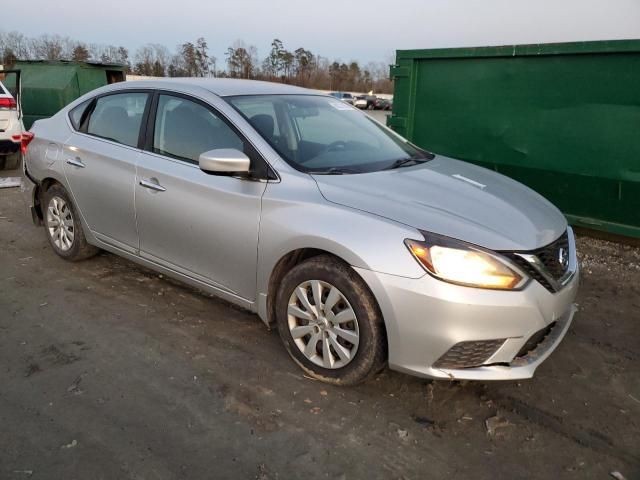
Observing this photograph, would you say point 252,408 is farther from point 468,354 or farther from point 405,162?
point 405,162

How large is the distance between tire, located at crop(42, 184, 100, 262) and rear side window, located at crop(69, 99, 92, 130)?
54 cm

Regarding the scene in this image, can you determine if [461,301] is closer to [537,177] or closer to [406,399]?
[406,399]

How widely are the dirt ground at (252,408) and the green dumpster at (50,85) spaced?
885cm

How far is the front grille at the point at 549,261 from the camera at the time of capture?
2.53 metres

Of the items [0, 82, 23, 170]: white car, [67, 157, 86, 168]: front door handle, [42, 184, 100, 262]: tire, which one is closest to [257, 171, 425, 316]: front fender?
[67, 157, 86, 168]: front door handle

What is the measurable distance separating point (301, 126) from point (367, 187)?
37.0 inches

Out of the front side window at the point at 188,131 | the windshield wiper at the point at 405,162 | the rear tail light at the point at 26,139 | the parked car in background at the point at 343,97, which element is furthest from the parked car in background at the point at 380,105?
the front side window at the point at 188,131

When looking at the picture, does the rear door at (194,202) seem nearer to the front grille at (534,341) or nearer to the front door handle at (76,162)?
the front door handle at (76,162)

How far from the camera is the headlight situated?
8.03 ft

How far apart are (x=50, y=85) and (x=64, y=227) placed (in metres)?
8.27

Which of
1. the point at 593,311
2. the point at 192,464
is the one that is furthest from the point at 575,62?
the point at 192,464

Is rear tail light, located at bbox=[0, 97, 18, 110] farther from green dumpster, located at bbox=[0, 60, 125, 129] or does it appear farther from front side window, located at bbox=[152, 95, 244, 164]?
front side window, located at bbox=[152, 95, 244, 164]

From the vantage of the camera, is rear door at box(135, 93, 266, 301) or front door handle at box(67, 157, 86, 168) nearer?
rear door at box(135, 93, 266, 301)

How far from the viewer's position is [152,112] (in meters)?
3.74
